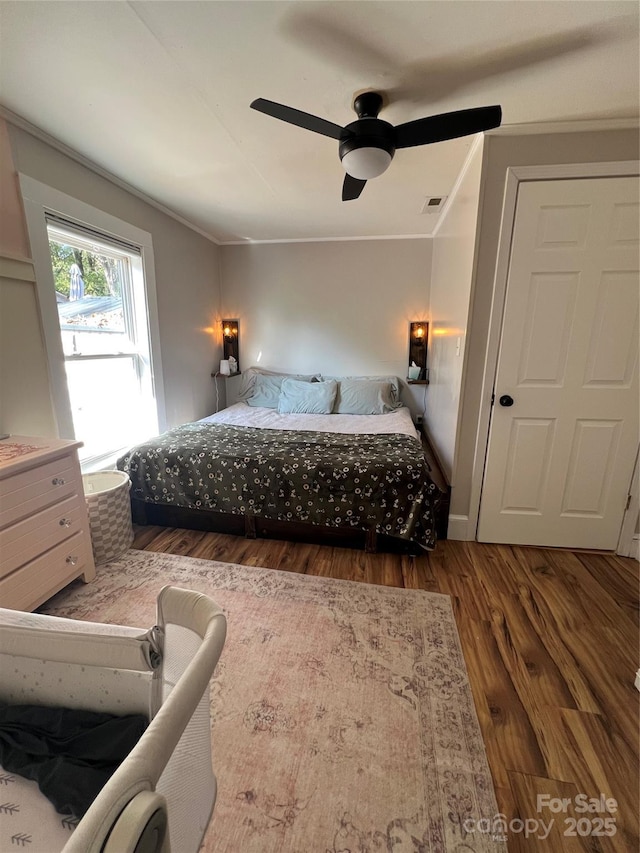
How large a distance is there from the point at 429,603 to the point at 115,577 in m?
1.75

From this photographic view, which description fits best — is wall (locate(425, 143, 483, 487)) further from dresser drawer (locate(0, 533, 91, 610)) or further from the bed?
dresser drawer (locate(0, 533, 91, 610))

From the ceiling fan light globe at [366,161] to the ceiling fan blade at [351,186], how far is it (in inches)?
8.2

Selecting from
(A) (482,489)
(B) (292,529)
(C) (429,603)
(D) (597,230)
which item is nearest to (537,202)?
(D) (597,230)

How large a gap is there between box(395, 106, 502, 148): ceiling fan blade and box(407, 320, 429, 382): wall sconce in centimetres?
238

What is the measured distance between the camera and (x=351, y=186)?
76.8 inches

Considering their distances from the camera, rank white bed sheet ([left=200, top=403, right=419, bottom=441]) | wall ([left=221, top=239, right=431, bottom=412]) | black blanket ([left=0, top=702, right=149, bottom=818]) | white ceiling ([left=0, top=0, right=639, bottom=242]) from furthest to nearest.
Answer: wall ([left=221, top=239, right=431, bottom=412]) < white bed sheet ([left=200, top=403, right=419, bottom=441]) < white ceiling ([left=0, top=0, right=639, bottom=242]) < black blanket ([left=0, top=702, right=149, bottom=818])

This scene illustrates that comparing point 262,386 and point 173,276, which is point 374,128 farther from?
point 262,386

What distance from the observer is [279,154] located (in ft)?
6.91

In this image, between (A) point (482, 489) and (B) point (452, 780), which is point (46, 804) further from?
(A) point (482, 489)

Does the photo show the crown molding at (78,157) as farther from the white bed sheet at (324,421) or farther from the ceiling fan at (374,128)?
the white bed sheet at (324,421)

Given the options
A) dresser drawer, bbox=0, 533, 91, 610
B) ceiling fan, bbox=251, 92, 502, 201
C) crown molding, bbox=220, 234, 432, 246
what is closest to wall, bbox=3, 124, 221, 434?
crown molding, bbox=220, 234, 432, 246

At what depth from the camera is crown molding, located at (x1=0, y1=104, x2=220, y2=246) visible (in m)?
1.78

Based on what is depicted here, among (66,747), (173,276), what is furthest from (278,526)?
(173,276)

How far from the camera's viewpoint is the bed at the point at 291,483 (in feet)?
7.06
